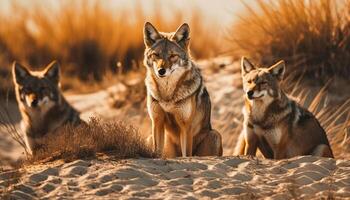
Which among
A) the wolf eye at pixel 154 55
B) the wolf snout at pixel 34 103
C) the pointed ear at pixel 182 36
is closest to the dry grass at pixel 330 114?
the pointed ear at pixel 182 36

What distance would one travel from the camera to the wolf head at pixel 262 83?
32.1 ft

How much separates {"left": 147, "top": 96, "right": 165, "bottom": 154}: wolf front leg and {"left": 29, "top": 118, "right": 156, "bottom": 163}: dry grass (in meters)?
0.36

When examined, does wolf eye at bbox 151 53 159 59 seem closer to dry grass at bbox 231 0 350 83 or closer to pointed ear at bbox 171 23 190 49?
pointed ear at bbox 171 23 190 49

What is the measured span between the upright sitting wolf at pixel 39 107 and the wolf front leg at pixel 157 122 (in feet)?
6.92

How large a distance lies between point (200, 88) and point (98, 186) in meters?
2.39

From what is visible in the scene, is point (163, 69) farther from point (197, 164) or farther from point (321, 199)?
point (321, 199)

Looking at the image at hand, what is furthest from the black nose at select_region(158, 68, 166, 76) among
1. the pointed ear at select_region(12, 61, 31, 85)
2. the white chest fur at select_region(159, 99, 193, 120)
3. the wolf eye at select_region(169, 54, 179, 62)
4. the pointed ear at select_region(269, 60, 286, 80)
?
the pointed ear at select_region(12, 61, 31, 85)

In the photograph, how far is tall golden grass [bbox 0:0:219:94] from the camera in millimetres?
17750

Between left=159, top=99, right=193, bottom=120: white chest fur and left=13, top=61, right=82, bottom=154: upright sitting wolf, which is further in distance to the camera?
left=13, top=61, right=82, bottom=154: upright sitting wolf

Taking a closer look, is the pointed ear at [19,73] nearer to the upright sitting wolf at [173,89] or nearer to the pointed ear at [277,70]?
the upright sitting wolf at [173,89]

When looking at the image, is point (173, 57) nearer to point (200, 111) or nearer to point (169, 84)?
point (169, 84)

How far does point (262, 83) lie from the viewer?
9875 mm

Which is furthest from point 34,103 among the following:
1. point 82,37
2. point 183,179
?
point 82,37

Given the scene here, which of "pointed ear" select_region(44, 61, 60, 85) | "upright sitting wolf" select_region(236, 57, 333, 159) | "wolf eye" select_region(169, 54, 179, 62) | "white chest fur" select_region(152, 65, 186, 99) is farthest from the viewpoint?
"pointed ear" select_region(44, 61, 60, 85)
